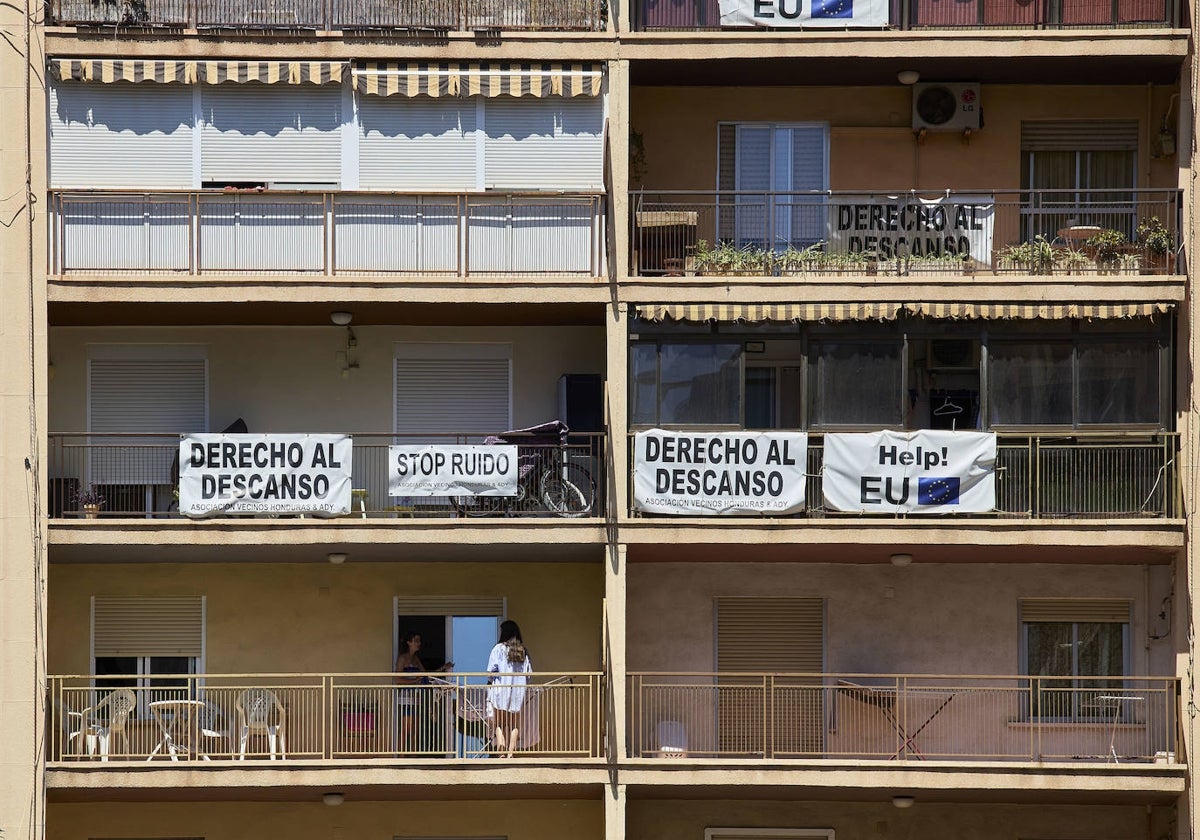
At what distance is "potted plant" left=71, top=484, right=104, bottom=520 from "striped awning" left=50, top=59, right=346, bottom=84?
530 cm

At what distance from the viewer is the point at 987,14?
2600cm

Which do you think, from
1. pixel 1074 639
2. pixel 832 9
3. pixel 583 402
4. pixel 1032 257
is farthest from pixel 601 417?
pixel 1074 639

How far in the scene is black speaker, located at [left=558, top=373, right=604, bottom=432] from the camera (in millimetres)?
26562

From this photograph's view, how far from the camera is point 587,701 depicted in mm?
25922

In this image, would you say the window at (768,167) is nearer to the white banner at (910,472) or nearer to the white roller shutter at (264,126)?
the white banner at (910,472)

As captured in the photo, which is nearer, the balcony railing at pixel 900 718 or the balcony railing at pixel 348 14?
the balcony railing at pixel 348 14

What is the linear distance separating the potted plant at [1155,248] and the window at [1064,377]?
1057 millimetres

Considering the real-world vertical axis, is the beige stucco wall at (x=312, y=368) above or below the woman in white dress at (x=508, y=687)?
above

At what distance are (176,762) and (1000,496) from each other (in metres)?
10.7

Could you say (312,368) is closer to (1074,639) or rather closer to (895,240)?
(895,240)

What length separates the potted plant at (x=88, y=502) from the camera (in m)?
25.6

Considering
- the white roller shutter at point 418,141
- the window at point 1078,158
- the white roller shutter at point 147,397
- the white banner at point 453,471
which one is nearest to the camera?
the white banner at point 453,471

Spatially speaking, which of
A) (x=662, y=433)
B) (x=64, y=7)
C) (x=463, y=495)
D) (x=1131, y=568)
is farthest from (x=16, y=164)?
(x=1131, y=568)

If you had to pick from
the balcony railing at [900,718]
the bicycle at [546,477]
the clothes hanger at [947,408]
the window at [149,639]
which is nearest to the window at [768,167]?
the clothes hanger at [947,408]
